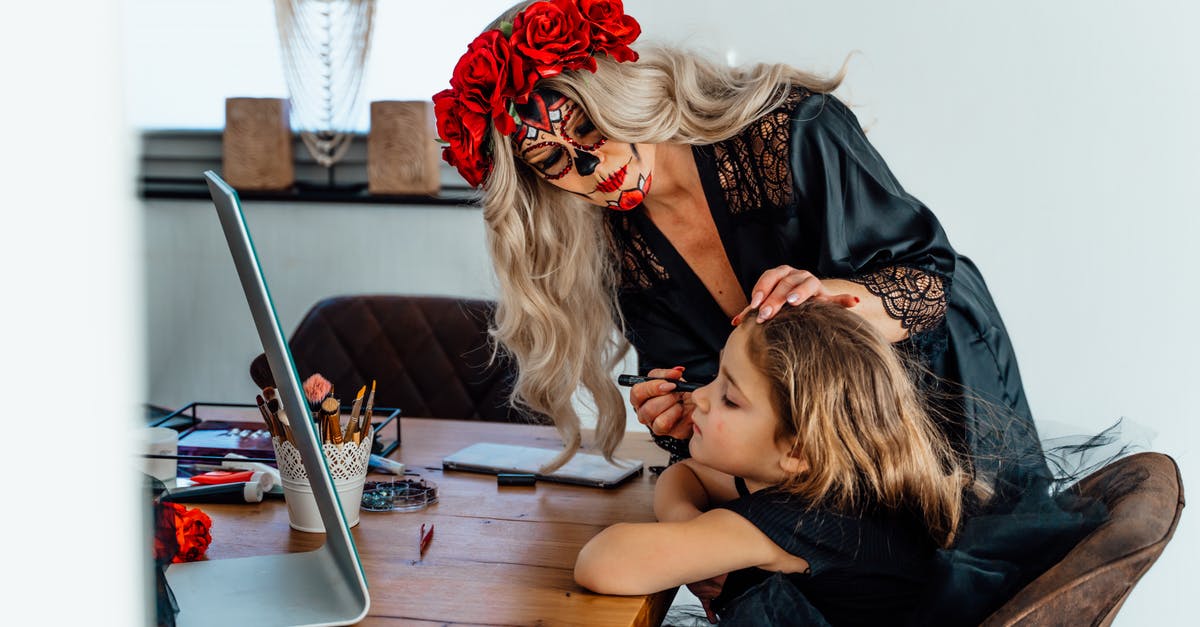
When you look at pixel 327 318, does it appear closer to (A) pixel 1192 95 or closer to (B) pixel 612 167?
(B) pixel 612 167

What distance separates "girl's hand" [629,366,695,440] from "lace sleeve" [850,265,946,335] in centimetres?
28

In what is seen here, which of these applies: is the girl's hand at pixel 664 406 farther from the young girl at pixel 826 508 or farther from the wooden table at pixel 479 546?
the young girl at pixel 826 508

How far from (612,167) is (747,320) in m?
0.41

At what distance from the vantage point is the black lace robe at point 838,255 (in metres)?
1.47

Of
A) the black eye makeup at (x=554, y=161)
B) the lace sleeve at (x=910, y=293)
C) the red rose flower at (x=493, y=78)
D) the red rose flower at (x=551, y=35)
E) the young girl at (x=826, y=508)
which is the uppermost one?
the red rose flower at (x=551, y=35)

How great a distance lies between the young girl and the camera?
1139 mm

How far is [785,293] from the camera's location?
1264 millimetres

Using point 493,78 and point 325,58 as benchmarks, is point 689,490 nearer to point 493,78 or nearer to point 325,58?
point 493,78

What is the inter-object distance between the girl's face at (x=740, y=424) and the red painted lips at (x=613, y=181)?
41 cm

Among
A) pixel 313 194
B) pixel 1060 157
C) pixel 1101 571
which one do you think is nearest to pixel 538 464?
pixel 1101 571

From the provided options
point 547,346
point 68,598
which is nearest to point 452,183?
point 547,346

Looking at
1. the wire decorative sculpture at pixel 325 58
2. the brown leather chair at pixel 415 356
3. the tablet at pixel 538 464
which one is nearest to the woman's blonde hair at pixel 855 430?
the tablet at pixel 538 464

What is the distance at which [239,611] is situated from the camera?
1.04 m

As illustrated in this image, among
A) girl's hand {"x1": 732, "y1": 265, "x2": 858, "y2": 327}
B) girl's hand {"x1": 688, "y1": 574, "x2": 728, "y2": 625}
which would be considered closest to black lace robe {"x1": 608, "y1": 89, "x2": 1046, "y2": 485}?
girl's hand {"x1": 732, "y1": 265, "x2": 858, "y2": 327}
